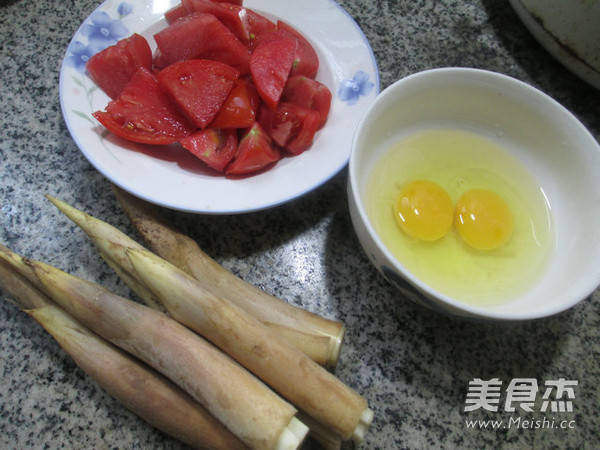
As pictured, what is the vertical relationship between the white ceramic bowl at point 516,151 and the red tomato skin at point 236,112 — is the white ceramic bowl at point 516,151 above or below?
below

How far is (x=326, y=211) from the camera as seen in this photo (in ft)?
3.55

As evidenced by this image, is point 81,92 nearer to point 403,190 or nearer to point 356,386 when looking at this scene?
point 403,190

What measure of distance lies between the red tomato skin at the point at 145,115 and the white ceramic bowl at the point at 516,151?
450 millimetres

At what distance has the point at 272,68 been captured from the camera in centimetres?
106

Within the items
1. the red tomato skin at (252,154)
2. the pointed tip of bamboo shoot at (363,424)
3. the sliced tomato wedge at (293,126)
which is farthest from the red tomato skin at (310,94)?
the pointed tip of bamboo shoot at (363,424)

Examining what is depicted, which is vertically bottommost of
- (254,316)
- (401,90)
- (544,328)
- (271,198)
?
(544,328)

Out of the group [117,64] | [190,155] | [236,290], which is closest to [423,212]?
[236,290]

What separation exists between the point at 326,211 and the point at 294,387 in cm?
45

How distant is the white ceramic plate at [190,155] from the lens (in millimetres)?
946

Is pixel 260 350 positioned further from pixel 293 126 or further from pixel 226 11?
pixel 226 11

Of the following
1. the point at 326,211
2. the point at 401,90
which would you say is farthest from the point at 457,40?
the point at 326,211

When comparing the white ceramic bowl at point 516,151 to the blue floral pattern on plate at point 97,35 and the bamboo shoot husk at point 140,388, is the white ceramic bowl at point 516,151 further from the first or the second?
the blue floral pattern on plate at point 97,35

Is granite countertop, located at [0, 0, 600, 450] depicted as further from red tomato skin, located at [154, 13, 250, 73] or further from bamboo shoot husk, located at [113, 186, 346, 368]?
red tomato skin, located at [154, 13, 250, 73]

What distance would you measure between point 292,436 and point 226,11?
0.96m
